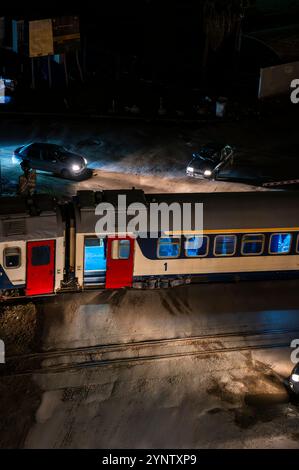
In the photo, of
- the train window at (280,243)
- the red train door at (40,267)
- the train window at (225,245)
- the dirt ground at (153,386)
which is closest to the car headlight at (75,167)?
the dirt ground at (153,386)

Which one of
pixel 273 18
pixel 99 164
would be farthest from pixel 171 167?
pixel 273 18

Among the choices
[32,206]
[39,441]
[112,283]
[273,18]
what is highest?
[273,18]

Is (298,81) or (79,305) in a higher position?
(298,81)

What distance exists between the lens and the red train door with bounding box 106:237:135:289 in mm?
18453

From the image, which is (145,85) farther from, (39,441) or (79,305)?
(39,441)

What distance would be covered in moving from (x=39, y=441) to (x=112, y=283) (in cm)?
634

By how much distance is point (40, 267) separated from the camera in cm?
1797

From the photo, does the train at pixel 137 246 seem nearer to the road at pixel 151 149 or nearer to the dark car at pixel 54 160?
the road at pixel 151 149

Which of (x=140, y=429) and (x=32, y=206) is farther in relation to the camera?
(x=32, y=206)

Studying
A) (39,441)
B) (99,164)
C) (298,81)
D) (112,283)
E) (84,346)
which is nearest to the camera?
(39,441)

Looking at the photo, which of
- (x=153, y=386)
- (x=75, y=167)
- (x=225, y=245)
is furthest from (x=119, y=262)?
(x=75, y=167)

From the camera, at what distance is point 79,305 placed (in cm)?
1916

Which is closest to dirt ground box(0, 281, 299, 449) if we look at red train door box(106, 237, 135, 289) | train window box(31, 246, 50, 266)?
Result: red train door box(106, 237, 135, 289)

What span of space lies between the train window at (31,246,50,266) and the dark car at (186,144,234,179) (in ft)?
40.2
